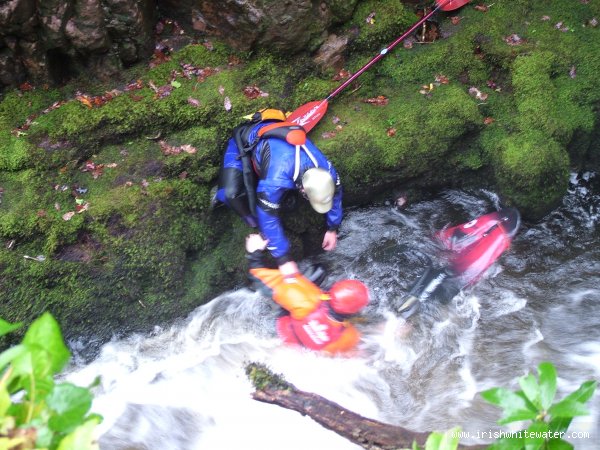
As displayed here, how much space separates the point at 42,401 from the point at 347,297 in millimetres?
3644

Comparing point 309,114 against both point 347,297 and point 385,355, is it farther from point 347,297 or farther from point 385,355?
point 385,355

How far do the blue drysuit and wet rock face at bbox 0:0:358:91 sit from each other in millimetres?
1189

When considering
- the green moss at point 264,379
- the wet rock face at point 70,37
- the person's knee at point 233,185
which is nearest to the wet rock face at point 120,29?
the wet rock face at point 70,37

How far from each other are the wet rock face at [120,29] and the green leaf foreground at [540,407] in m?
4.75

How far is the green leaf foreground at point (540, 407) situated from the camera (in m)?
1.25

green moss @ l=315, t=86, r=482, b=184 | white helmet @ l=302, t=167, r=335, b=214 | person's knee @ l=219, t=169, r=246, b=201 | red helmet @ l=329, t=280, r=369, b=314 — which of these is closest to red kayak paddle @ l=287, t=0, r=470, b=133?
green moss @ l=315, t=86, r=482, b=184

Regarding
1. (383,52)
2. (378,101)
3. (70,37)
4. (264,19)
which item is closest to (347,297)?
(378,101)

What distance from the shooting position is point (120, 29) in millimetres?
5027

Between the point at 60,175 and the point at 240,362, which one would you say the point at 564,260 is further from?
the point at 60,175

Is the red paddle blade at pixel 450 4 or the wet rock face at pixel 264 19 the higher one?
the wet rock face at pixel 264 19

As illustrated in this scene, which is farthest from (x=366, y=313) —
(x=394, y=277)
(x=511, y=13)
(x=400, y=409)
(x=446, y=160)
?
(x=511, y=13)

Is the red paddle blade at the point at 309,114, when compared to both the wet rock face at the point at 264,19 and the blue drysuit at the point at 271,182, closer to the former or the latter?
the blue drysuit at the point at 271,182

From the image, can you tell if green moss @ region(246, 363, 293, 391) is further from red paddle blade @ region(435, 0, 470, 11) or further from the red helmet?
red paddle blade @ region(435, 0, 470, 11)

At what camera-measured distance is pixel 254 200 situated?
475 cm
